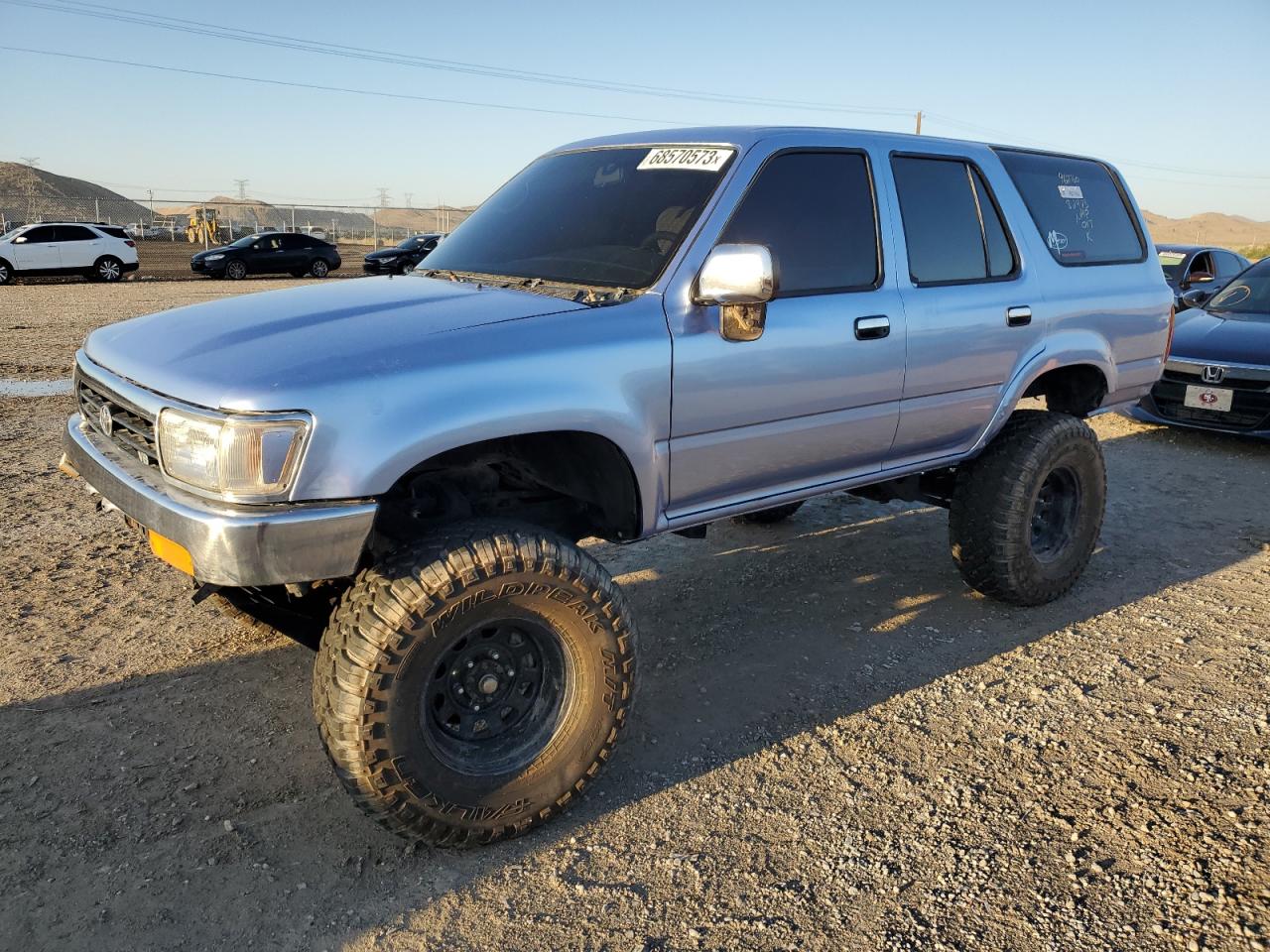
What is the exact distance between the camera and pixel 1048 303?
4.34 m

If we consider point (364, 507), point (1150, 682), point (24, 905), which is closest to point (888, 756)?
point (1150, 682)

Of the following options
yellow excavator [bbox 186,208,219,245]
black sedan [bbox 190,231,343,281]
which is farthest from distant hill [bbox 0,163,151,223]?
black sedan [bbox 190,231,343,281]

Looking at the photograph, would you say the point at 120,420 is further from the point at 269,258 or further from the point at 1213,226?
the point at 1213,226

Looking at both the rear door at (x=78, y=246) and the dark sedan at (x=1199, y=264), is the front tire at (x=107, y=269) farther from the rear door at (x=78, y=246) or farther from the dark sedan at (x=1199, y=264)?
the dark sedan at (x=1199, y=264)

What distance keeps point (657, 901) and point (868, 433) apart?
1.96m

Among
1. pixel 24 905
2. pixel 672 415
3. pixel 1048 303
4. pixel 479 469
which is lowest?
pixel 24 905

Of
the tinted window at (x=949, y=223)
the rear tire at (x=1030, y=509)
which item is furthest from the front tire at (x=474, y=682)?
the rear tire at (x=1030, y=509)

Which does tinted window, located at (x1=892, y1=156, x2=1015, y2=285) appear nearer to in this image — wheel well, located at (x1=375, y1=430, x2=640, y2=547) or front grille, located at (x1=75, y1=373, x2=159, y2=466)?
wheel well, located at (x1=375, y1=430, x2=640, y2=547)

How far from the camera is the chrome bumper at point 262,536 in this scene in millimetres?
2389

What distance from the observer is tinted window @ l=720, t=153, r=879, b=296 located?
343 cm

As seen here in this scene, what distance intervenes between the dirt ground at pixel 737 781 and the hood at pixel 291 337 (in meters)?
1.34

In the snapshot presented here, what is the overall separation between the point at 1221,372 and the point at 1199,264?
5.25 m

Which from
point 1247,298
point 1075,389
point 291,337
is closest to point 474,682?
point 291,337

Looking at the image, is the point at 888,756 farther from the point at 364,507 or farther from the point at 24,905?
the point at 24,905
